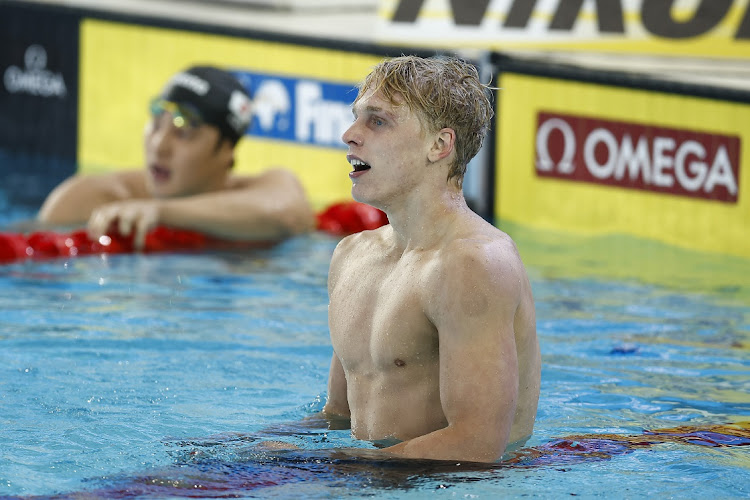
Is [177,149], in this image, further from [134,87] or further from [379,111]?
[379,111]

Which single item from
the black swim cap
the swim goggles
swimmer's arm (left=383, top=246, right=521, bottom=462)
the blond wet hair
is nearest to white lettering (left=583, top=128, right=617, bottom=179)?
the black swim cap

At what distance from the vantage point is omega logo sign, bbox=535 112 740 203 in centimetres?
742

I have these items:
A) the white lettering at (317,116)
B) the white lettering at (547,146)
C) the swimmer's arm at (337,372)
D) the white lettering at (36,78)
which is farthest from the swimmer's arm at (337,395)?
the white lettering at (36,78)

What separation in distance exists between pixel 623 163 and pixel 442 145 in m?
4.75

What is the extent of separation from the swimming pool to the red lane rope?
0.11 meters

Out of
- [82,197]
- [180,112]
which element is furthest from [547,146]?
[82,197]

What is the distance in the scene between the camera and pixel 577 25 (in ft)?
26.3

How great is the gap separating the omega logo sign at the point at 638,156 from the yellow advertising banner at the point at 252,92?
4.42 feet

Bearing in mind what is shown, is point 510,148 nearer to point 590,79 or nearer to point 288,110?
point 590,79

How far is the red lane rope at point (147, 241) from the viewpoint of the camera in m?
6.96

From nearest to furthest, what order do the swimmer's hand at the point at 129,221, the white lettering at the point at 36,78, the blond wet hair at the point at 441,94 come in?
the blond wet hair at the point at 441,94
the swimmer's hand at the point at 129,221
the white lettering at the point at 36,78

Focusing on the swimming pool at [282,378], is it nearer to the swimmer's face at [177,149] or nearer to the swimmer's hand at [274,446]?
the swimmer's hand at [274,446]

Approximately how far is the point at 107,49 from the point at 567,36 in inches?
148

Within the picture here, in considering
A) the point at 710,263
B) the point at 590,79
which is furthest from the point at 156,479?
the point at 590,79
